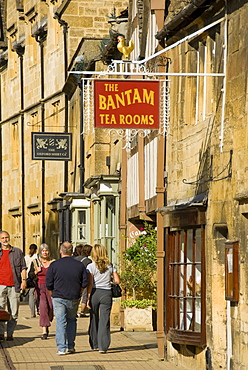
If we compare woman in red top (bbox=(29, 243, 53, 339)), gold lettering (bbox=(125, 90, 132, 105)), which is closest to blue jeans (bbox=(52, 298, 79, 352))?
woman in red top (bbox=(29, 243, 53, 339))

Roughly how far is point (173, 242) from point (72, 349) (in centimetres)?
226

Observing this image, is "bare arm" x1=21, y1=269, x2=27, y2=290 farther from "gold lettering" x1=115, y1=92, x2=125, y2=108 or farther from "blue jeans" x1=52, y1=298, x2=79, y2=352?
"gold lettering" x1=115, y1=92, x2=125, y2=108

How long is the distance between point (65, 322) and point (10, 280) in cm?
212

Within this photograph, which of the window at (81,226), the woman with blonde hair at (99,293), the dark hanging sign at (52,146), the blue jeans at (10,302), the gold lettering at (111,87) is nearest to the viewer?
the gold lettering at (111,87)

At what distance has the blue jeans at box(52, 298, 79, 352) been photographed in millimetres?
13078

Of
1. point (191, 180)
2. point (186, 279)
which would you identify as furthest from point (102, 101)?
point (186, 279)

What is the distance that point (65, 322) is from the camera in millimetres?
13117

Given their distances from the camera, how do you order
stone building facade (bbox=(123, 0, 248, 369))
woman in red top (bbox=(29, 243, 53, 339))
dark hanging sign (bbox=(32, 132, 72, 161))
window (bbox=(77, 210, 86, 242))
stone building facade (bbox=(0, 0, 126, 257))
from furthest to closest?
dark hanging sign (bbox=(32, 132, 72, 161)), stone building facade (bbox=(0, 0, 126, 257)), window (bbox=(77, 210, 86, 242)), woman in red top (bbox=(29, 243, 53, 339)), stone building facade (bbox=(123, 0, 248, 369))

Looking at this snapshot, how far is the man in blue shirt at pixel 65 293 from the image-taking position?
43.0 feet

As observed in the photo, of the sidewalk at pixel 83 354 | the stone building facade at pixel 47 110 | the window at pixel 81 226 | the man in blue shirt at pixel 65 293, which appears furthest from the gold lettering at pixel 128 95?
the window at pixel 81 226

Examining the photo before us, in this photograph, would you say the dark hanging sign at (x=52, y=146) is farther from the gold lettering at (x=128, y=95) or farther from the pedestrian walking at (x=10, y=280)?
the gold lettering at (x=128, y=95)

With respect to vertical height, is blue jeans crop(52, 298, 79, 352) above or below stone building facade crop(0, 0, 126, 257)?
below

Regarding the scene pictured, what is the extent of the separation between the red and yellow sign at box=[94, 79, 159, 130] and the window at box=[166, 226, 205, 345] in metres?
1.67

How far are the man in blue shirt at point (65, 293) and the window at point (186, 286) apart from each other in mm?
1386
